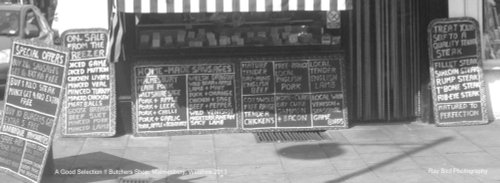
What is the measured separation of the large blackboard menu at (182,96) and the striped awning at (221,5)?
116 cm

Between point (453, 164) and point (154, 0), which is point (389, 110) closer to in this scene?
point (453, 164)

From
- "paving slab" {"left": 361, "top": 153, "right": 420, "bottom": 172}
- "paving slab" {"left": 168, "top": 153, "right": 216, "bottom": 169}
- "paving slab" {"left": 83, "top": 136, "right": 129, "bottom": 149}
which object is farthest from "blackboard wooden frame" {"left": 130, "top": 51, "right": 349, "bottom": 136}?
"paving slab" {"left": 361, "top": 153, "right": 420, "bottom": 172}

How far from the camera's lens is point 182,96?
8945mm

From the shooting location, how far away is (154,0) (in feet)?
25.9

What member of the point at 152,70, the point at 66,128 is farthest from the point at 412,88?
the point at 66,128

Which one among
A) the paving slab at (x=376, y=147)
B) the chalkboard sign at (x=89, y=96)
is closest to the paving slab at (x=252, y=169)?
the paving slab at (x=376, y=147)

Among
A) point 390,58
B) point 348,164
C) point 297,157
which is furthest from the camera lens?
point 390,58

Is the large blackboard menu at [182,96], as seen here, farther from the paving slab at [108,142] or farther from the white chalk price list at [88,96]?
the white chalk price list at [88,96]

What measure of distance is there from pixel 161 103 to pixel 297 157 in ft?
6.40

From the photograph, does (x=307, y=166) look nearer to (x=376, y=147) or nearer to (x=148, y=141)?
(x=376, y=147)

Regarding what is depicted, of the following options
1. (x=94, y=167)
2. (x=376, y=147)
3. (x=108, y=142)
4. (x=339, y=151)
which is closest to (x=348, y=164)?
(x=339, y=151)

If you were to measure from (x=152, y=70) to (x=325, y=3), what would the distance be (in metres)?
2.33

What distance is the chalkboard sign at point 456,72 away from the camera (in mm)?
9180

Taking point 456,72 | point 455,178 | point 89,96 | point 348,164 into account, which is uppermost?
point 456,72
